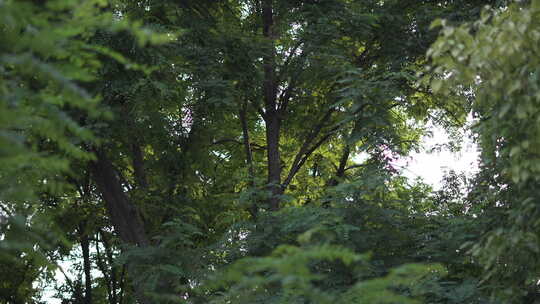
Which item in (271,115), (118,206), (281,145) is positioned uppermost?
(281,145)

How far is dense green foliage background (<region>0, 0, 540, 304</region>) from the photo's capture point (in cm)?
543

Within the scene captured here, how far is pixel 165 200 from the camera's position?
1311 cm

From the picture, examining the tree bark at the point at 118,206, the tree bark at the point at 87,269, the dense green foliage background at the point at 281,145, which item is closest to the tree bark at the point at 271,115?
the dense green foliage background at the point at 281,145

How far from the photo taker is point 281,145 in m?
16.7

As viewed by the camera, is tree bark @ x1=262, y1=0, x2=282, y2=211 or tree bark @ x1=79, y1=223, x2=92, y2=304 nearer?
tree bark @ x1=262, y1=0, x2=282, y2=211

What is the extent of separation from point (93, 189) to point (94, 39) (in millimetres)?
8209

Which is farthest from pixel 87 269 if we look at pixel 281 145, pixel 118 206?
pixel 281 145

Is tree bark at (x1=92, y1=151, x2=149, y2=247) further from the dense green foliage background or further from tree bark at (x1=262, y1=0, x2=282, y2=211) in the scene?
tree bark at (x1=262, y1=0, x2=282, y2=211)

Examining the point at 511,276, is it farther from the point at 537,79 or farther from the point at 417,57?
the point at 417,57

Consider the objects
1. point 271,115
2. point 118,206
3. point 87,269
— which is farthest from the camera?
point 87,269

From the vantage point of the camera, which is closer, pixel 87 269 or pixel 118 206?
pixel 118 206

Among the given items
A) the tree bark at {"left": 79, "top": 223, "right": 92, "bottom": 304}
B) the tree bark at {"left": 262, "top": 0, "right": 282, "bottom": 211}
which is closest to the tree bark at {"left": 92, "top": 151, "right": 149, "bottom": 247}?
the tree bark at {"left": 262, "top": 0, "right": 282, "bottom": 211}

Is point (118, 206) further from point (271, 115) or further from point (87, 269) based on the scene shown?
point (87, 269)

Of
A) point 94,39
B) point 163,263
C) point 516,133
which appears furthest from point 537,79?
point 94,39
